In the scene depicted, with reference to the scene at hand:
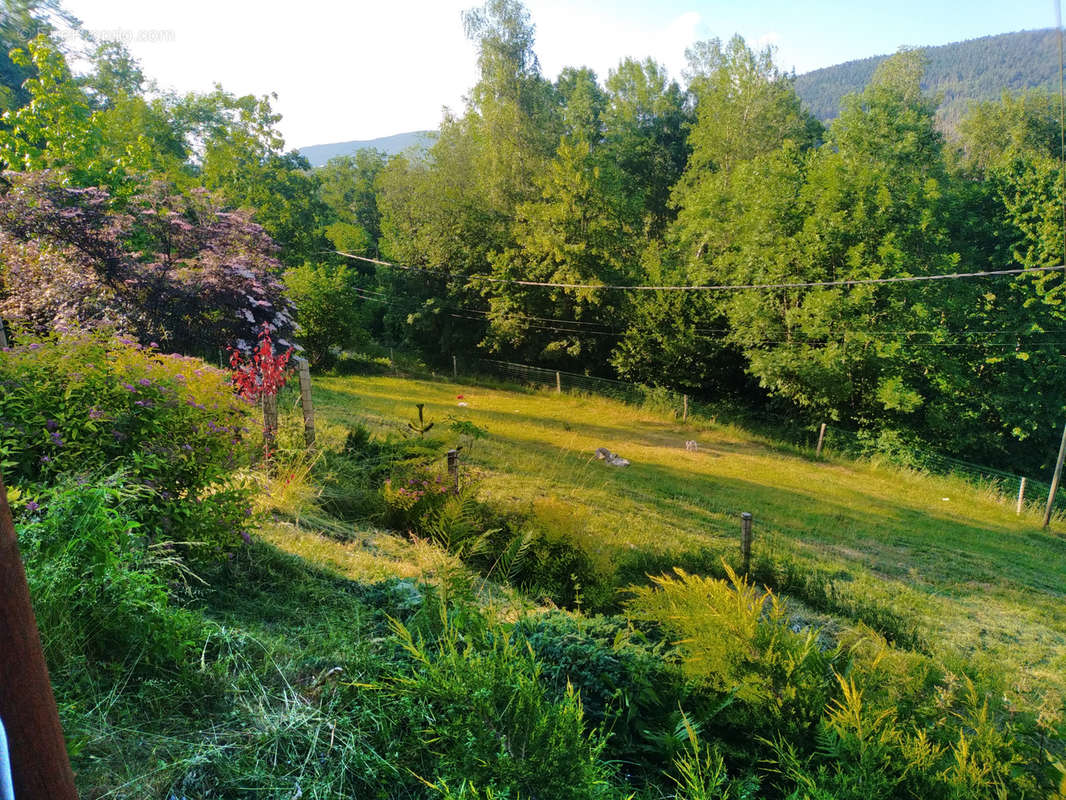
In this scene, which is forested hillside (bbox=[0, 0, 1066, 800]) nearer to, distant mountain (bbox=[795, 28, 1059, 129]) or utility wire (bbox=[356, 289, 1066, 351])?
utility wire (bbox=[356, 289, 1066, 351])

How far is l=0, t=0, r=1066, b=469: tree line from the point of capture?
1016cm

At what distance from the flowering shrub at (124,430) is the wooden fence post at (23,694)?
7.04 feet

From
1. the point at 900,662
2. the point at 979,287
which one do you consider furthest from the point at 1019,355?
the point at 900,662

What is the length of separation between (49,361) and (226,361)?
8175 mm

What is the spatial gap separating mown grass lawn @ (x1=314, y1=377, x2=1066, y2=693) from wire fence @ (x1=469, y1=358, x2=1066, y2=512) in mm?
745

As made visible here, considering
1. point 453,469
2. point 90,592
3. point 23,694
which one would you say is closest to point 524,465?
point 453,469

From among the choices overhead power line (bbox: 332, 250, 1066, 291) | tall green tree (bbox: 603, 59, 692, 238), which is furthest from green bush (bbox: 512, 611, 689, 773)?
tall green tree (bbox: 603, 59, 692, 238)

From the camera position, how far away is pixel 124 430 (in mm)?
3391

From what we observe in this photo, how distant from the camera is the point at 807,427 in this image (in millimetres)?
19344

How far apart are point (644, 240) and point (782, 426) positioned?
11696 mm

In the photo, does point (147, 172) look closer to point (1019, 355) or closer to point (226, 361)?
point (226, 361)

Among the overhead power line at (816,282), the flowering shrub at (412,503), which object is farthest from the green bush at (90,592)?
the overhead power line at (816,282)

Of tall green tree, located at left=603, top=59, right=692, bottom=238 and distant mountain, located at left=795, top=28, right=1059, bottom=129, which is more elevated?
distant mountain, located at left=795, top=28, right=1059, bottom=129

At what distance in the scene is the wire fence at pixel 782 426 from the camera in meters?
15.2
